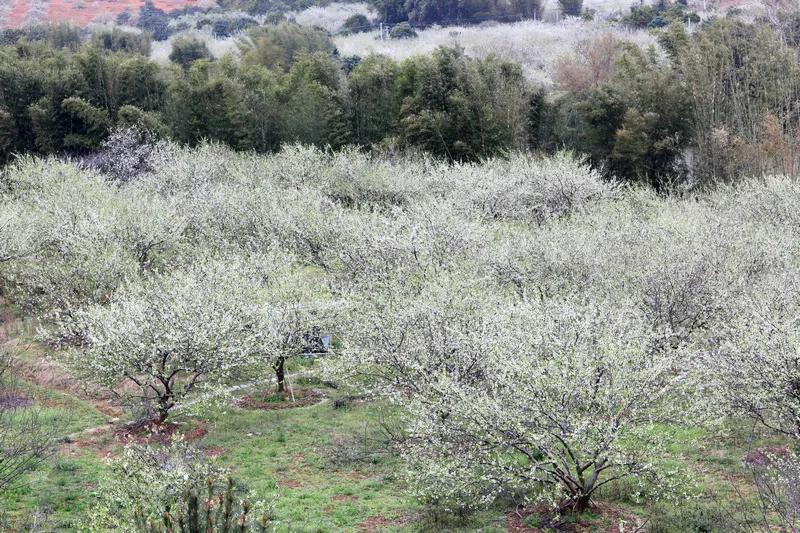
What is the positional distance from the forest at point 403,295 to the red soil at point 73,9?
65.4 meters

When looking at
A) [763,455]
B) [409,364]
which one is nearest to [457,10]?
[409,364]

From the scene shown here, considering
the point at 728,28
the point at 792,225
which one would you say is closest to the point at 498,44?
the point at 728,28

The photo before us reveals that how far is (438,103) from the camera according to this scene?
6016 centimetres

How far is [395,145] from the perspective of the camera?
58875mm

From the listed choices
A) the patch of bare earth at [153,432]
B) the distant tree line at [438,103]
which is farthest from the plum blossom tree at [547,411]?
the distant tree line at [438,103]

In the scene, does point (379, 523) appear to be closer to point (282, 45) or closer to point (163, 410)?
point (163, 410)

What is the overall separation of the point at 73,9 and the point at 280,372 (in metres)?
130

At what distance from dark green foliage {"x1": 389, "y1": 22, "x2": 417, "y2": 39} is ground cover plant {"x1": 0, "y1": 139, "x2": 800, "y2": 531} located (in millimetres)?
66196

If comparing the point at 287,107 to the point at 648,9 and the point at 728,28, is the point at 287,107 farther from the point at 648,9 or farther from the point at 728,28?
the point at 648,9

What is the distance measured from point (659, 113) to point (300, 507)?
4462cm

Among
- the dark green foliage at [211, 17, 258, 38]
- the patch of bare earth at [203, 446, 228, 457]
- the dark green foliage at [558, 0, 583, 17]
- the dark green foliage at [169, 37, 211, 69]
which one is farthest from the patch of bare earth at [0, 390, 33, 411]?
the dark green foliage at [558, 0, 583, 17]

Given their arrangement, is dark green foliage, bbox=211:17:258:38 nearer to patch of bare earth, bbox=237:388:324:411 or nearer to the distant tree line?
the distant tree line

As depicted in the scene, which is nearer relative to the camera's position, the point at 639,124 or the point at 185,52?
the point at 639,124

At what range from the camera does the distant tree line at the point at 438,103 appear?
53719mm
